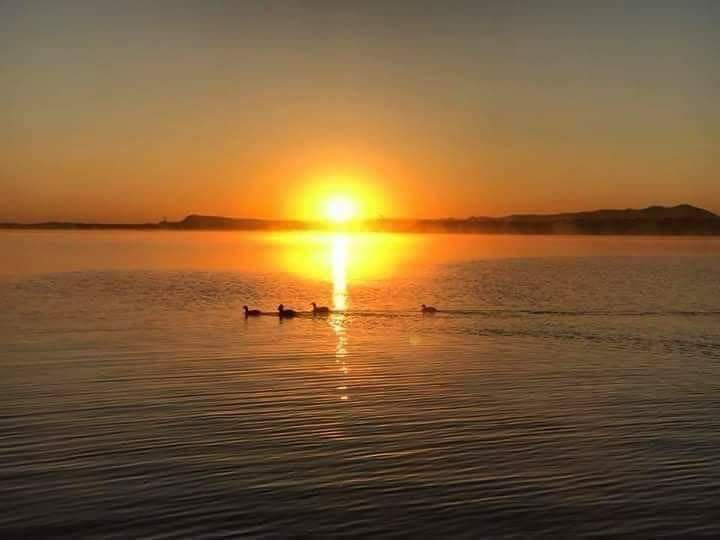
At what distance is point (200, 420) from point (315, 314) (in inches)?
999

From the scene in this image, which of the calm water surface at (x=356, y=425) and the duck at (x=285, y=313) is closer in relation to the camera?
the calm water surface at (x=356, y=425)

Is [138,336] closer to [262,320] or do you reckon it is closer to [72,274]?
[262,320]

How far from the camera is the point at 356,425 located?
19.6 meters

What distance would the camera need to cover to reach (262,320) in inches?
1678

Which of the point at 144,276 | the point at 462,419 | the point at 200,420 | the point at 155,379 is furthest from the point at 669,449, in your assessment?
the point at 144,276

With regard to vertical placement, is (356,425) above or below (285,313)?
above

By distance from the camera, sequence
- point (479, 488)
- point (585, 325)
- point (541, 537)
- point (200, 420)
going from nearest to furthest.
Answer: point (541, 537) < point (479, 488) < point (200, 420) < point (585, 325)

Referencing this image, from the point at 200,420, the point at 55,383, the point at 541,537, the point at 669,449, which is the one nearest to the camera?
the point at 541,537

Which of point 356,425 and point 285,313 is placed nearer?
point 356,425

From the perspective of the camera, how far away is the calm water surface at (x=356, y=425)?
13.8m

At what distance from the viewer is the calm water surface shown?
45.3 feet

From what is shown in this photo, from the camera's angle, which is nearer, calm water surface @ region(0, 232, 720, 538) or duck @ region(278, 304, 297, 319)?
calm water surface @ region(0, 232, 720, 538)

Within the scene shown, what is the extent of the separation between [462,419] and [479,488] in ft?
17.2

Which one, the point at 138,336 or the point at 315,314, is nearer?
the point at 138,336
